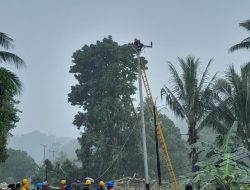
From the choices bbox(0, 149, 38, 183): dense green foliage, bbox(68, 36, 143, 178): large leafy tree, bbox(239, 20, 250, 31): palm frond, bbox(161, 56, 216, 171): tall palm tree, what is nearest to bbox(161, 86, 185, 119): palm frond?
bbox(161, 56, 216, 171): tall palm tree

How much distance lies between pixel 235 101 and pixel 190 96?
8.75 ft

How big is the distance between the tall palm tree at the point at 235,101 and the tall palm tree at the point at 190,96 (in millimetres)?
669

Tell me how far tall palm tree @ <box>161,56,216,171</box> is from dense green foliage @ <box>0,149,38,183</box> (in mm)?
76370

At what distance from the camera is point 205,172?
13.3 m

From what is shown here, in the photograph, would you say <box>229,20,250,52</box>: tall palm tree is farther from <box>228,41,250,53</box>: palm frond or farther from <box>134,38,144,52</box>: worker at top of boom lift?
<box>134,38,144,52</box>: worker at top of boom lift

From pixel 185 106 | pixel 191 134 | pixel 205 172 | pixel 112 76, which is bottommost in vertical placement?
pixel 205 172

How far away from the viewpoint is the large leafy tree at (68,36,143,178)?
48469mm

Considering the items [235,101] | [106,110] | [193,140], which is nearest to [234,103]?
[235,101]

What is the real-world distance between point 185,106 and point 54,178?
1176 inches

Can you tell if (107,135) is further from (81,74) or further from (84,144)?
(81,74)

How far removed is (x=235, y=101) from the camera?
23969 mm

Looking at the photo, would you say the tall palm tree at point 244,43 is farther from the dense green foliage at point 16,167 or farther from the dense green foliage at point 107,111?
the dense green foliage at point 16,167

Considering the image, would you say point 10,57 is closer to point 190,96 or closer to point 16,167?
point 190,96

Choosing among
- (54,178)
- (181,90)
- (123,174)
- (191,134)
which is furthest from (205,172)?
(54,178)
